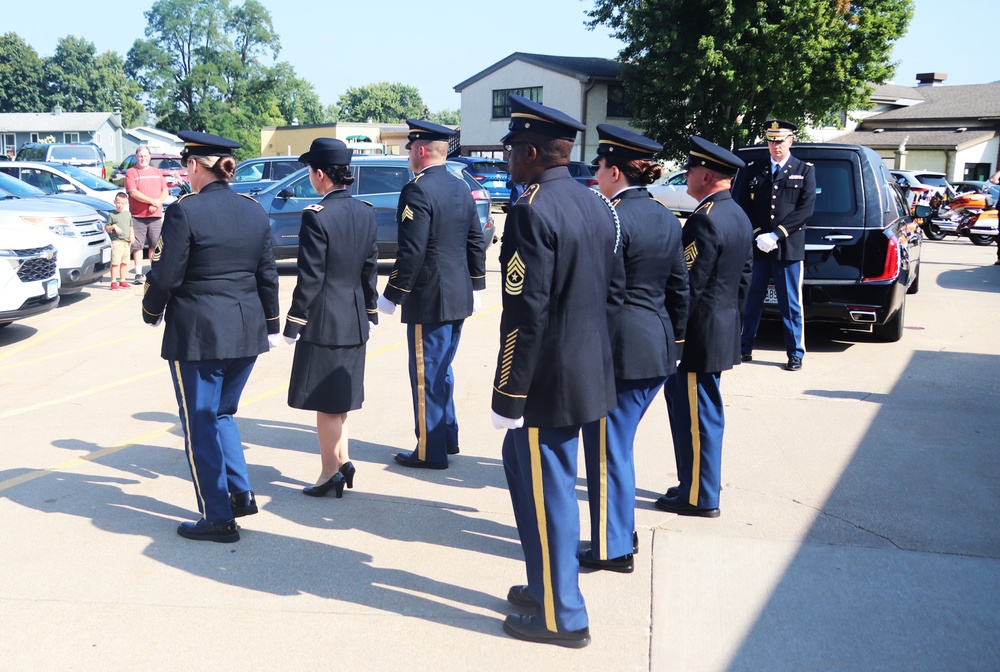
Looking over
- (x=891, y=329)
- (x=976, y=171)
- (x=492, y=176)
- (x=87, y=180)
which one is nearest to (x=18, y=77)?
(x=492, y=176)

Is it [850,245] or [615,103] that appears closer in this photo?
[850,245]

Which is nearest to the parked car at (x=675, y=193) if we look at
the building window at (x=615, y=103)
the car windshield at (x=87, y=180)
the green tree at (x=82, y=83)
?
the car windshield at (x=87, y=180)

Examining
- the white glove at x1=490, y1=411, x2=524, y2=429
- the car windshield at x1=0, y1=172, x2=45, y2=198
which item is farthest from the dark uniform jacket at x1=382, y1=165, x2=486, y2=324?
the car windshield at x1=0, y1=172, x2=45, y2=198

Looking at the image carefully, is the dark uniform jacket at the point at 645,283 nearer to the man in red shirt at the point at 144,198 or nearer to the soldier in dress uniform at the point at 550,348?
the soldier in dress uniform at the point at 550,348

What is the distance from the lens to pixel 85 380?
790 cm

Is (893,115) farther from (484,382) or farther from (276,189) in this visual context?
(484,382)

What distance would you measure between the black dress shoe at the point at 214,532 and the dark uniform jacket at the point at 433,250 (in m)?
1.60

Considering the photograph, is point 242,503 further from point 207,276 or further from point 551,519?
point 551,519

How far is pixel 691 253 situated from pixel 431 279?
1.60 metres

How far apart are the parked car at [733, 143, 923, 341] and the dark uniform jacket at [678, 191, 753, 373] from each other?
12.4 feet

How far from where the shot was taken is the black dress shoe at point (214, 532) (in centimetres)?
460

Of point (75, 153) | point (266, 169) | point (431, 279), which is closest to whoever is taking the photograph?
point (431, 279)

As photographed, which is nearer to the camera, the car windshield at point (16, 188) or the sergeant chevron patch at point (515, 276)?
the sergeant chevron patch at point (515, 276)

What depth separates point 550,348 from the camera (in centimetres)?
353
